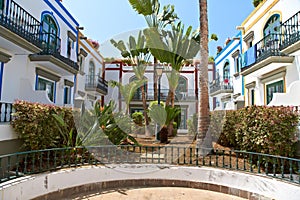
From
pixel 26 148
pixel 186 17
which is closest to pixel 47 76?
pixel 26 148

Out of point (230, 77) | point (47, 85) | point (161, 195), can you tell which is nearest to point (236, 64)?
point (230, 77)

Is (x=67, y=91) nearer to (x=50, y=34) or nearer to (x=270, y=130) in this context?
(x=50, y=34)

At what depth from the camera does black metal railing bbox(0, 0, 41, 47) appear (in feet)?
25.3

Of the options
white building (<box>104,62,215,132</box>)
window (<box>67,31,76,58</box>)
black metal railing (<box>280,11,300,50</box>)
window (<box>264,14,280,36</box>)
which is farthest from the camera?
white building (<box>104,62,215,132</box>)

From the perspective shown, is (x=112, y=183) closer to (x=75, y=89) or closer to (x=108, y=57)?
(x=75, y=89)

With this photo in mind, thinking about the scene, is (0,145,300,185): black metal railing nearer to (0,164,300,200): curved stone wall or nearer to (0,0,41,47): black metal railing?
(0,164,300,200): curved stone wall

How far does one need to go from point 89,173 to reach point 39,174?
4.05ft

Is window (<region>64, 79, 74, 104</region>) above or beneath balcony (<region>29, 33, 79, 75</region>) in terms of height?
beneath

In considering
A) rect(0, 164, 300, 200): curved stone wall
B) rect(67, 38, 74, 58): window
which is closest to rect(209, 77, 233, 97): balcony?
rect(67, 38, 74, 58): window

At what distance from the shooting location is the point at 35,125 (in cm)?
580

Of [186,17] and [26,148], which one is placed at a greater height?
[186,17]

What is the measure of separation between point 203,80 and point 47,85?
27.0 ft

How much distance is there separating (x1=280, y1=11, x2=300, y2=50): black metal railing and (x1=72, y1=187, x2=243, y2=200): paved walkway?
284 inches

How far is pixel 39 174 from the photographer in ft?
17.1
